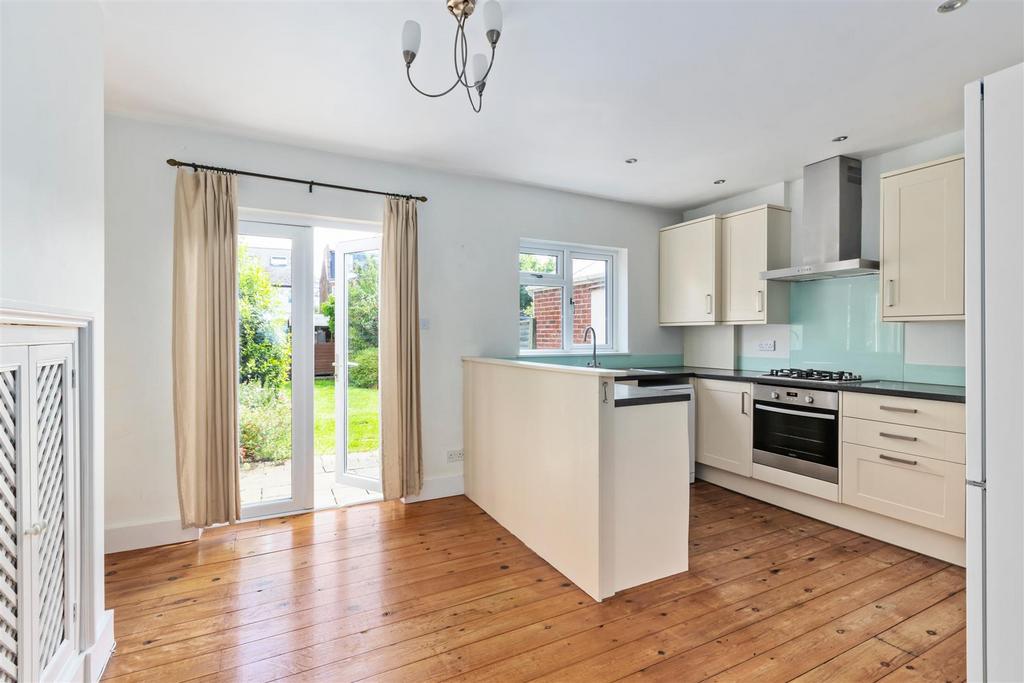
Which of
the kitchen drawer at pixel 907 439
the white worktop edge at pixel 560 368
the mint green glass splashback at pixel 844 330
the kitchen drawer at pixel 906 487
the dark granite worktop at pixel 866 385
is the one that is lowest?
the kitchen drawer at pixel 906 487

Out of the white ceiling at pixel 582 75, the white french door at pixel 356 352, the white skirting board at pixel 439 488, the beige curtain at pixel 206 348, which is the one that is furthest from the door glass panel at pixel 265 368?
the white skirting board at pixel 439 488

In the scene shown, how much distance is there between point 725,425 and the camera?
377 cm

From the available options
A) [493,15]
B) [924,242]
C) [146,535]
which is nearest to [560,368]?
[493,15]

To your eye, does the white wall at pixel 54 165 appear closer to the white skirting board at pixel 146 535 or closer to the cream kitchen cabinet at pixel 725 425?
the white skirting board at pixel 146 535

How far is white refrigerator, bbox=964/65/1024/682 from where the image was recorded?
0.87 meters

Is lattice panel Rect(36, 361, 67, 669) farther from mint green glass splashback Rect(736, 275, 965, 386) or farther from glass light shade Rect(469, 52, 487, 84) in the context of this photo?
mint green glass splashback Rect(736, 275, 965, 386)

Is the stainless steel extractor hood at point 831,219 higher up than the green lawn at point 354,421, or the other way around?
the stainless steel extractor hood at point 831,219

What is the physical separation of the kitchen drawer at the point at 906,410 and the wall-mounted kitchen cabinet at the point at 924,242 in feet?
1.78

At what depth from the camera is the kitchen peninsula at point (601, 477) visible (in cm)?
221

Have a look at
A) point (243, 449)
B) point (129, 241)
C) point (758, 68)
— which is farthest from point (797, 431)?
point (129, 241)

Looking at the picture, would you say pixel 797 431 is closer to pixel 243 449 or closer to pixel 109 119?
pixel 243 449

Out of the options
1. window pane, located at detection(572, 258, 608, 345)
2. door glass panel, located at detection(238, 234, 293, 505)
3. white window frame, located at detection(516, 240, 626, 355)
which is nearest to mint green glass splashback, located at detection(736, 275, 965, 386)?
white window frame, located at detection(516, 240, 626, 355)

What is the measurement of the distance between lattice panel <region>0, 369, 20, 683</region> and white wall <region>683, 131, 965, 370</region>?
4286 millimetres

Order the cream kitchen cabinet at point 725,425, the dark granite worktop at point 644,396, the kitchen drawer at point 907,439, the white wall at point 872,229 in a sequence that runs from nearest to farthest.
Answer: the dark granite worktop at point 644,396 → the kitchen drawer at point 907,439 → the white wall at point 872,229 → the cream kitchen cabinet at point 725,425
